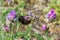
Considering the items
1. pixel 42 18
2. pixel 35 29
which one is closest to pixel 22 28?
pixel 35 29

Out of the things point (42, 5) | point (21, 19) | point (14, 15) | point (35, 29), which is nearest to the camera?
point (14, 15)

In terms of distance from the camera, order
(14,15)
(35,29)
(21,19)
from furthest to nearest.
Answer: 1. (35,29)
2. (21,19)
3. (14,15)

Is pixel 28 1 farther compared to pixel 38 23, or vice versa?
pixel 28 1

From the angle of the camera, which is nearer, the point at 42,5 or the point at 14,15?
the point at 14,15

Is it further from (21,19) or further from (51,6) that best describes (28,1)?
(21,19)

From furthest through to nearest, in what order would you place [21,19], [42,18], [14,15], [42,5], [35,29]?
1. [42,5]
2. [42,18]
3. [35,29]
4. [21,19]
5. [14,15]

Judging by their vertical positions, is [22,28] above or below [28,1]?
below

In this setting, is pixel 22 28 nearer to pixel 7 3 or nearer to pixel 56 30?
pixel 56 30

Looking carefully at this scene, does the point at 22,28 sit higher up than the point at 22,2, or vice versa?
the point at 22,2

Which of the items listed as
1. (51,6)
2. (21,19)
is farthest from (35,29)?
(51,6)
